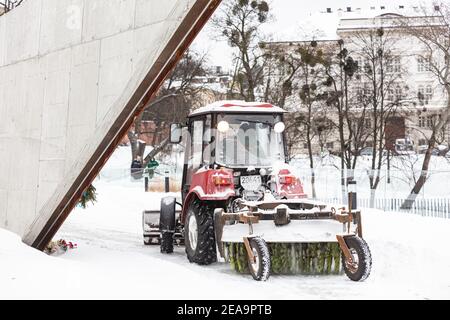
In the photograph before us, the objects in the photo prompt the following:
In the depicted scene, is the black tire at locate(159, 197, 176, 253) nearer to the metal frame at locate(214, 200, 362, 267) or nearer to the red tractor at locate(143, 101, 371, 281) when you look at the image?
the red tractor at locate(143, 101, 371, 281)

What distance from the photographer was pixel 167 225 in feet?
30.5

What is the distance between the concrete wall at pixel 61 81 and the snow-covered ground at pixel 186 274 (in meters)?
0.89

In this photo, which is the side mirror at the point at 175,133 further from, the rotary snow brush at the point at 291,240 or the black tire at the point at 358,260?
the black tire at the point at 358,260

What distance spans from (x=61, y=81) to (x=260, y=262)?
11.9ft

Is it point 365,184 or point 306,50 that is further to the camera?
point 306,50

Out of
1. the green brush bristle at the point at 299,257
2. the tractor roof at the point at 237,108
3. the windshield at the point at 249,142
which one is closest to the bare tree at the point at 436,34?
the windshield at the point at 249,142

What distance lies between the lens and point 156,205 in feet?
61.6

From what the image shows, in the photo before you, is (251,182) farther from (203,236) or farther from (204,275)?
(204,275)

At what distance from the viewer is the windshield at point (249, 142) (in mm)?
8523

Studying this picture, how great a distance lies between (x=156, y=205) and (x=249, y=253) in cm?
1205

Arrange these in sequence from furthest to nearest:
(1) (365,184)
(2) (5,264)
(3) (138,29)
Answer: (1) (365,184) < (3) (138,29) < (2) (5,264)

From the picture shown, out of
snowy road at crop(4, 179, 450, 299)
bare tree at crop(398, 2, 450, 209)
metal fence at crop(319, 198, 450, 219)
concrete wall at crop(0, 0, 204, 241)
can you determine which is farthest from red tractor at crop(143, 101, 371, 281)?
bare tree at crop(398, 2, 450, 209)

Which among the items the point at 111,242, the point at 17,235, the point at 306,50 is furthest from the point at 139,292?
the point at 306,50
